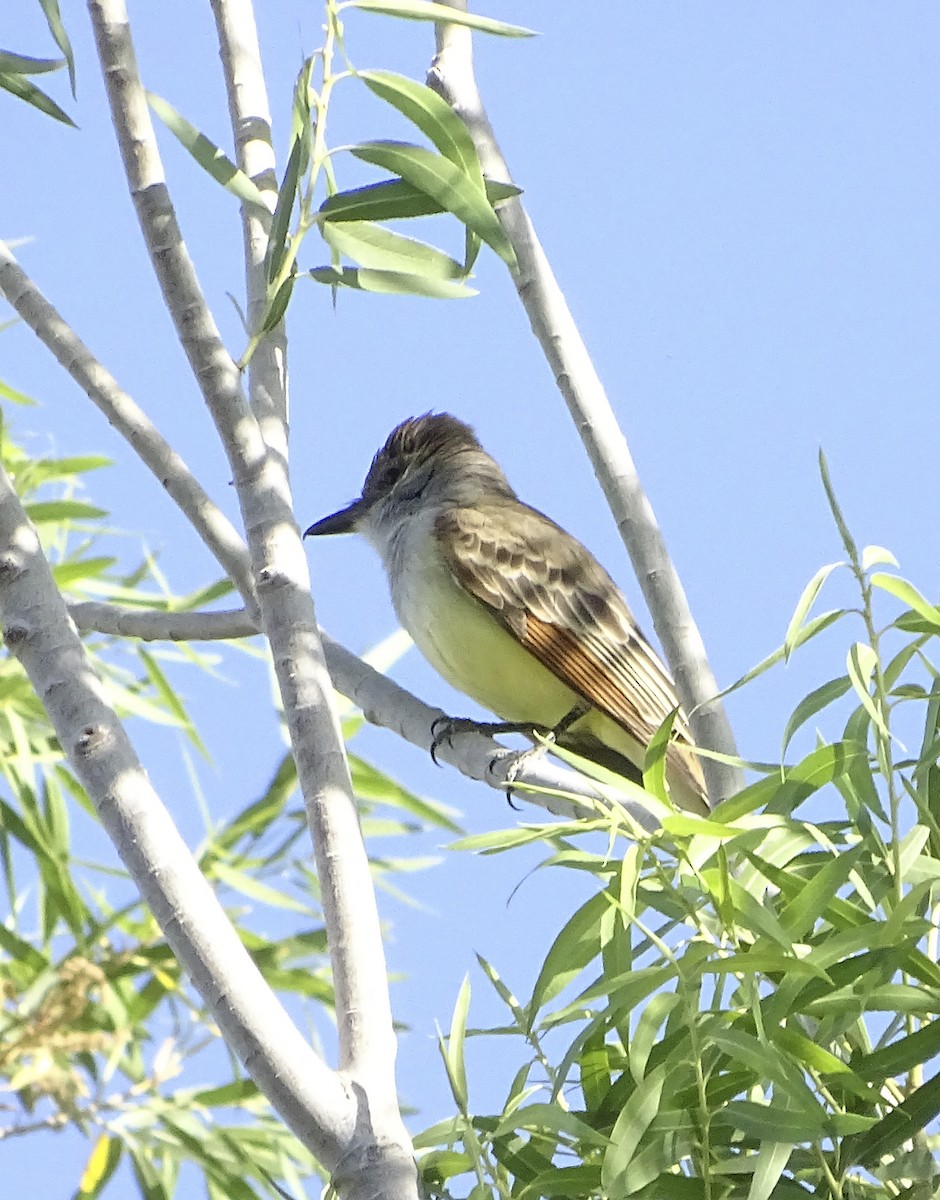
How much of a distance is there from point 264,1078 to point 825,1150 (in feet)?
1.68

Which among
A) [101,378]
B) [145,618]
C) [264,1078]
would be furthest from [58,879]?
[264,1078]

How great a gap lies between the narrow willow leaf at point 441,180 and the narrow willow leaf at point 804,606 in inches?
27.3

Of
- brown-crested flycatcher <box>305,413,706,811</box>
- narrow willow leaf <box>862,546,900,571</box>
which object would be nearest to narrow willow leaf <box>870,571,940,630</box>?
narrow willow leaf <box>862,546,900,571</box>

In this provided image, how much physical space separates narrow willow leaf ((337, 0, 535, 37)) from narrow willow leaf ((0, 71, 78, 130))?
43 centimetres

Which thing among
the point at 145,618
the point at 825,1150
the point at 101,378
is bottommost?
the point at 825,1150

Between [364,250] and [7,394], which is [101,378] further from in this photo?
[7,394]

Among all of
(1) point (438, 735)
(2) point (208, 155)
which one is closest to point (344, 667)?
(1) point (438, 735)

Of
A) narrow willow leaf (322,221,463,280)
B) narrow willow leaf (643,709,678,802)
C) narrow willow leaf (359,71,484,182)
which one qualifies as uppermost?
narrow willow leaf (359,71,484,182)

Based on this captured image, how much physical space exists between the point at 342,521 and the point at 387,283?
2.42 m

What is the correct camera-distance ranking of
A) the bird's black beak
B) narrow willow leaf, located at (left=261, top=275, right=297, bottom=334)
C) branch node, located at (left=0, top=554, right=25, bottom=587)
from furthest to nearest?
the bird's black beak, narrow willow leaf, located at (left=261, top=275, right=297, bottom=334), branch node, located at (left=0, top=554, right=25, bottom=587)

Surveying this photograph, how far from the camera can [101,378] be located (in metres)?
2.33

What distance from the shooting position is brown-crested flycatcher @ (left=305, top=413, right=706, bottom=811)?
3.74 meters

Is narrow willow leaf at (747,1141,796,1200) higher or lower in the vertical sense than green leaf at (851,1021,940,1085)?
lower

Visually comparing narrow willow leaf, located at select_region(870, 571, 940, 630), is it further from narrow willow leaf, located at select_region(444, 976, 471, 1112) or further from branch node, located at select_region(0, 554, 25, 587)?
branch node, located at select_region(0, 554, 25, 587)
